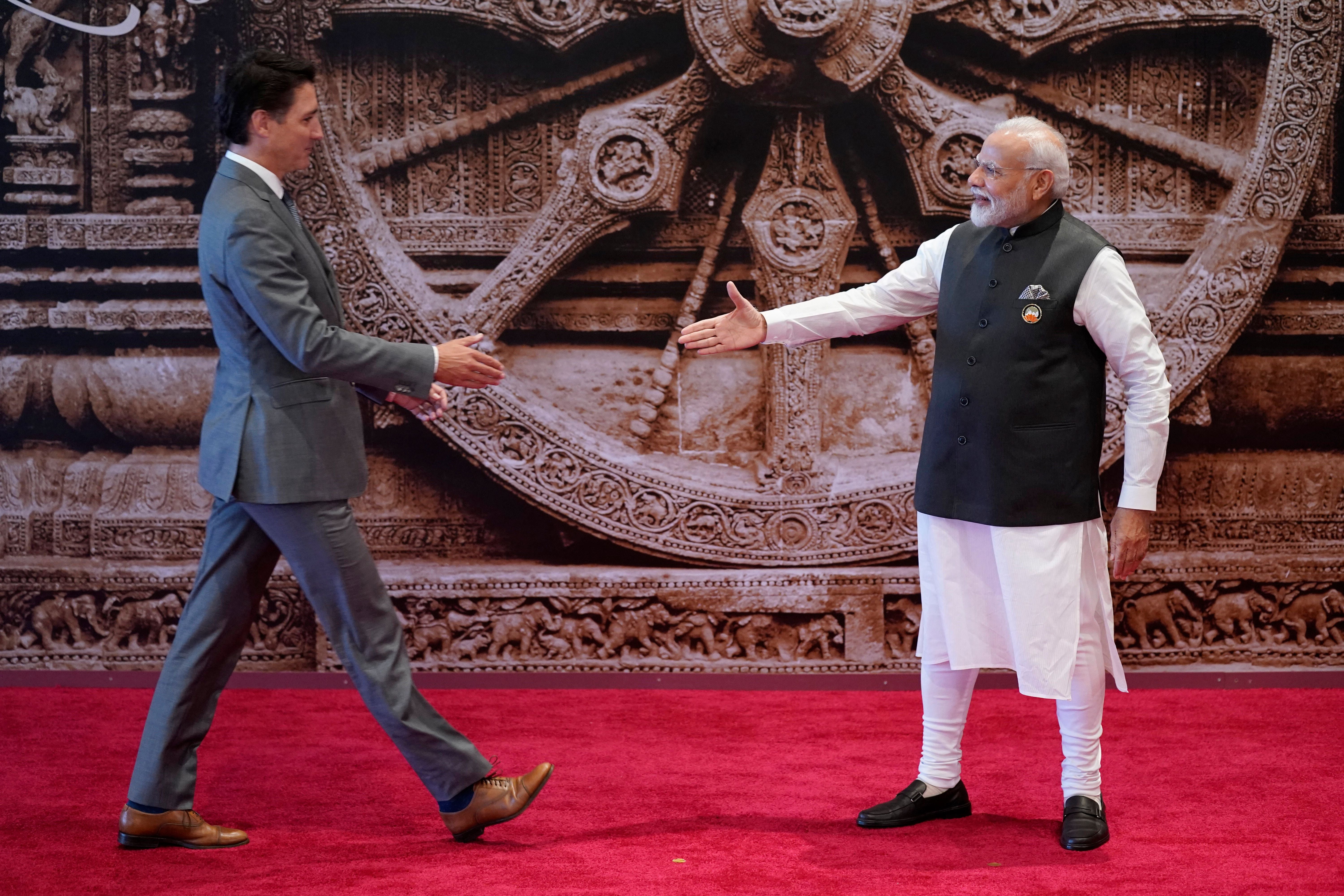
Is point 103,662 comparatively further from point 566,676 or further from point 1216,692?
point 1216,692

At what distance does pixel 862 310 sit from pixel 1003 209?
431mm

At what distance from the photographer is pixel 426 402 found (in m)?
2.60

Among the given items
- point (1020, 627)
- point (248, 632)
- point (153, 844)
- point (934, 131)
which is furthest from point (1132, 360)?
point (153, 844)

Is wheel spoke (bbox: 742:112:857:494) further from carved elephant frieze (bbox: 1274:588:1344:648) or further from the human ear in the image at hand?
the human ear

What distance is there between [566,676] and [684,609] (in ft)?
1.46

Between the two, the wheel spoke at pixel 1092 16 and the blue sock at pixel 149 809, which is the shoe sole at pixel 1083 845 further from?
the wheel spoke at pixel 1092 16

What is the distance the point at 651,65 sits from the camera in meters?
4.10

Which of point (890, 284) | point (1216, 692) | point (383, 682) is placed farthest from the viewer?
point (1216, 692)

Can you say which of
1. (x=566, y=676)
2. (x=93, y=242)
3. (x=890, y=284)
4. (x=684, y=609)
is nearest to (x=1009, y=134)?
(x=890, y=284)

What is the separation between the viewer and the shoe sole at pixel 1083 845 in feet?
8.49

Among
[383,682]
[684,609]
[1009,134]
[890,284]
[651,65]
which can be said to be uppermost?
[651,65]

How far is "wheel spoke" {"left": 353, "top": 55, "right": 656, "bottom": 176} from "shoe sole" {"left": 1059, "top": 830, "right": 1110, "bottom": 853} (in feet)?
8.87

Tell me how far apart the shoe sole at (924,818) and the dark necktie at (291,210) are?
68.7 inches

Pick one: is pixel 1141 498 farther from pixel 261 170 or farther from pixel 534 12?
pixel 534 12
